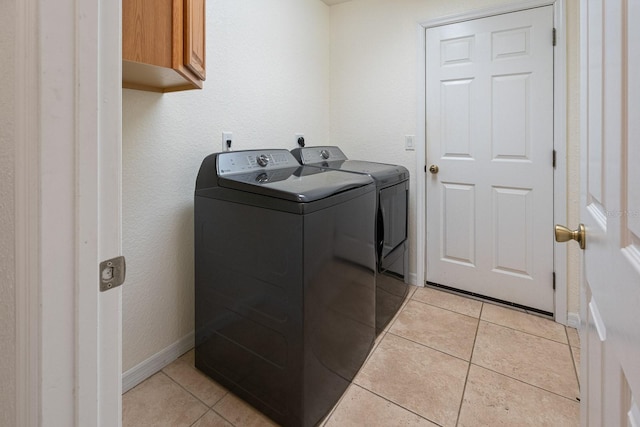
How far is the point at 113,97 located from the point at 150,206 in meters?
1.22

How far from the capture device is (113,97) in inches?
20.4

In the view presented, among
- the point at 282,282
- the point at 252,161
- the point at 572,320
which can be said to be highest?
the point at 252,161

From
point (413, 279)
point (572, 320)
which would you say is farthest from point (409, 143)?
point (572, 320)

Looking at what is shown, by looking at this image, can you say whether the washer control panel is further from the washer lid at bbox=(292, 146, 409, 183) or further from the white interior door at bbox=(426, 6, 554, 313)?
the white interior door at bbox=(426, 6, 554, 313)

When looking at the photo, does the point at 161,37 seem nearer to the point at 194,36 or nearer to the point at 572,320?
the point at 194,36

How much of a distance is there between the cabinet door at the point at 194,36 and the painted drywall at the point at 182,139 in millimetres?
406

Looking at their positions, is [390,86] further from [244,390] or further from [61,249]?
[61,249]

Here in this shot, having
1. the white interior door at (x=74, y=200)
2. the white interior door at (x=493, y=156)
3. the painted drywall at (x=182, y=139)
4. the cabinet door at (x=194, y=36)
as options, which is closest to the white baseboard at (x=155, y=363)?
the painted drywall at (x=182, y=139)

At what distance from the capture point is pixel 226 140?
1.97 metres

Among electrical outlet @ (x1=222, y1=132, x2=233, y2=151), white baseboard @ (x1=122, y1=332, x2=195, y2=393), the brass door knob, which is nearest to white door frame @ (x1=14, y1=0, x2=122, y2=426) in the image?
the brass door knob

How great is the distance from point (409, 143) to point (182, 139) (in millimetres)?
1708

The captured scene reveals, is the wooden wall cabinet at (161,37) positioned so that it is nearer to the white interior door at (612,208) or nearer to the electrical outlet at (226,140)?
the electrical outlet at (226,140)

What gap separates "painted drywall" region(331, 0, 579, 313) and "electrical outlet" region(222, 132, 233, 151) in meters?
1.24

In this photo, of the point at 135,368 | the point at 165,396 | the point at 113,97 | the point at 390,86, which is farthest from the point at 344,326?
the point at 390,86
